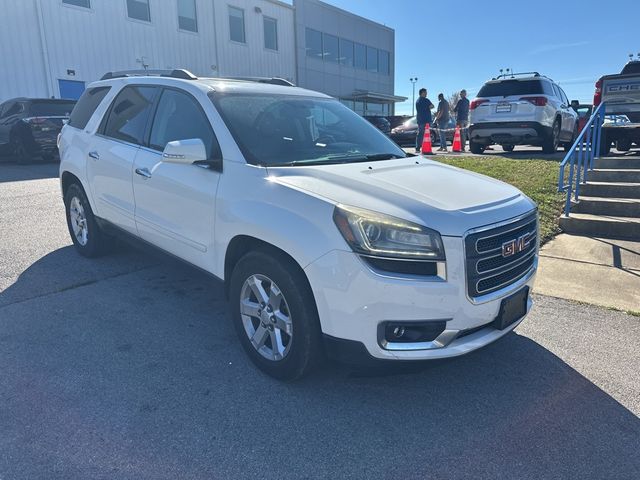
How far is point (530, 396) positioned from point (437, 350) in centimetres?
81

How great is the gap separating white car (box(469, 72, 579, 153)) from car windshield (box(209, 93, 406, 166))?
795 cm

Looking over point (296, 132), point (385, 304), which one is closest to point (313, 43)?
point (296, 132)

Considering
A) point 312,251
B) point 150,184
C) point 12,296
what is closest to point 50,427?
point 312,251

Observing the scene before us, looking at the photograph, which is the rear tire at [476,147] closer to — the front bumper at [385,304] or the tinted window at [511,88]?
the tinted window at [511,88]

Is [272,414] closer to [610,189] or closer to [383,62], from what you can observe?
[610,189]

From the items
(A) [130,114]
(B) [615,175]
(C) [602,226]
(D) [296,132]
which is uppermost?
(A) [130,114]

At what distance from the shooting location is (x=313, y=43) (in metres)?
30.4

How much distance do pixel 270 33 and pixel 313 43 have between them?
426 cm

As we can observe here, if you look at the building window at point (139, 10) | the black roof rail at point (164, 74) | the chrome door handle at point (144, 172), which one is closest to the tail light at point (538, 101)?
the black roof rail at point (164, 74)

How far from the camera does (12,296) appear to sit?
423cm

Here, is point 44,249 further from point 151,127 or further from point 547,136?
point 547,136

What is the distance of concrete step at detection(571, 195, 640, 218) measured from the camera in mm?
6422

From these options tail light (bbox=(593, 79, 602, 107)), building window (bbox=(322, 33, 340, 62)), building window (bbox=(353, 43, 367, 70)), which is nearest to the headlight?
tail light (bbox=(593, 79, 602, 107))

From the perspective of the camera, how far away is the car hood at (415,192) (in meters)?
2.55
